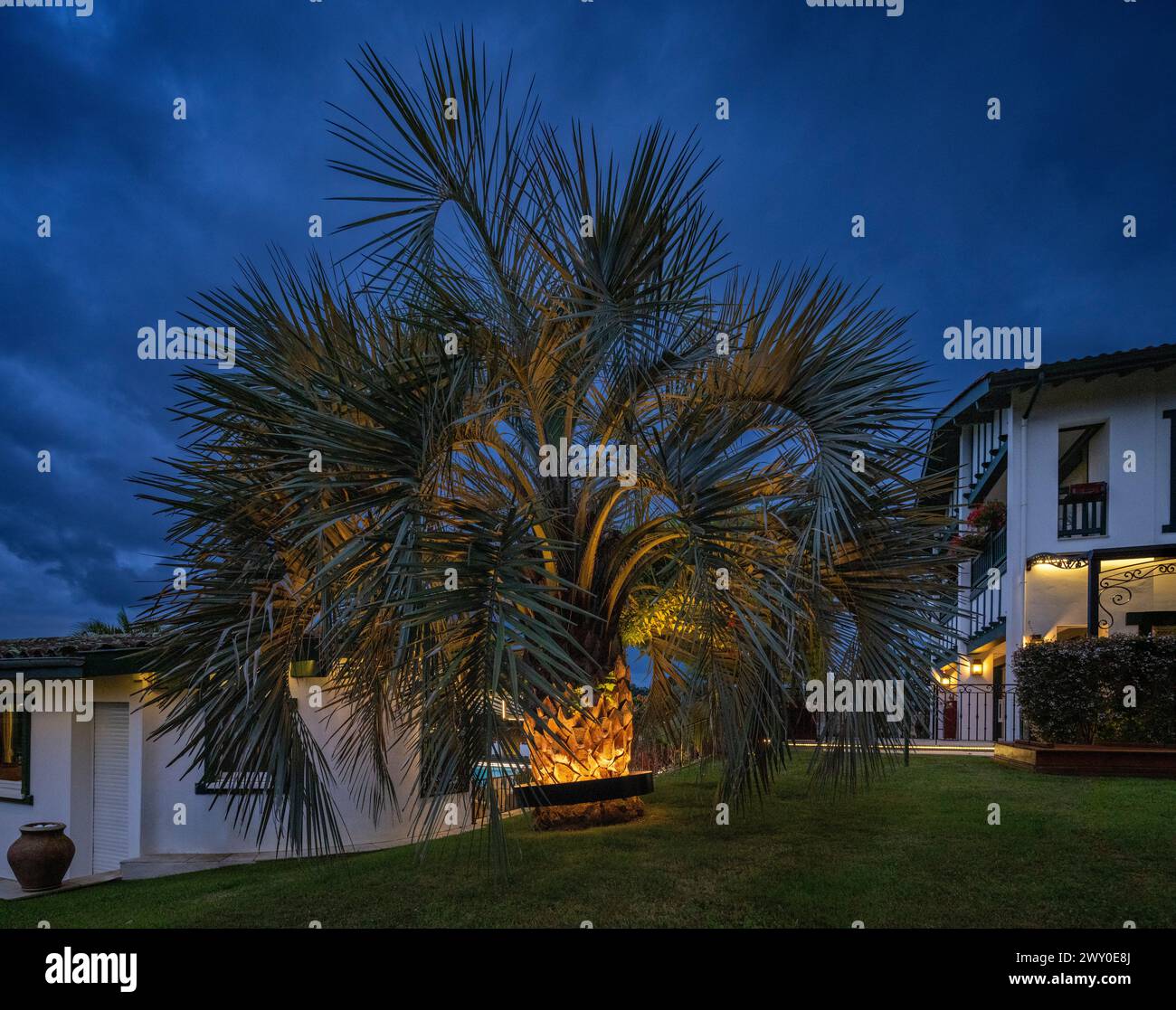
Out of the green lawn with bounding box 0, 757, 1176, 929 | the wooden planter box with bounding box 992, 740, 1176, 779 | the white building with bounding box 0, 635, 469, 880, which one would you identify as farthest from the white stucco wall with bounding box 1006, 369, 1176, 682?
the white building with bounding box 0, 635, 469, 880

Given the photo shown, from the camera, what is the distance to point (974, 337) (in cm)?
757

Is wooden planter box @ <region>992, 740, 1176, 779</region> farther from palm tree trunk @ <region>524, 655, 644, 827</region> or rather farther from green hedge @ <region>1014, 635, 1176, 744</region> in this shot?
palm tree trunk @ <region>524, 655, 644, 827</region>

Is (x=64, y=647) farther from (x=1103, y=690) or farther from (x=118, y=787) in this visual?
(x=1103, y=690)

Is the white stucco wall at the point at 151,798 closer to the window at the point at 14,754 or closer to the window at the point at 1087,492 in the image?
the window at the point at 14,754

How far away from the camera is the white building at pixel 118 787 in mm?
11305

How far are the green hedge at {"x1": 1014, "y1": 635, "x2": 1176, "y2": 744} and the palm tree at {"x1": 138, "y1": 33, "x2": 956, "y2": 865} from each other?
572 centimetres

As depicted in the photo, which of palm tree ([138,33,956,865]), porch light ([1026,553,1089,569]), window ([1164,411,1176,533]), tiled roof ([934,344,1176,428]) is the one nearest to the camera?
palm tree ([138,33,956,865])

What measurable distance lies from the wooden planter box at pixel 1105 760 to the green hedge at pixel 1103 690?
0.23 m

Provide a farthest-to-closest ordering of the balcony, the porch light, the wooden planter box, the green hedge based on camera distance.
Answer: the balcony → the porch light → the green hedge → the wooden planter box

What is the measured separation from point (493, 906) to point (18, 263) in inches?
3425

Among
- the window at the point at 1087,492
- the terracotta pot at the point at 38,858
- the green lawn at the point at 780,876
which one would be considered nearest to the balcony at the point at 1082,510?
the window at the point at 1087,492

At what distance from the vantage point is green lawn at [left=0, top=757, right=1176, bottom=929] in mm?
4965

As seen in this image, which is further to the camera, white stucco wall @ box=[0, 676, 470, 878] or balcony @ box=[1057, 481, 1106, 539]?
balcony @ box=[1057, 481, 1106, 539]
